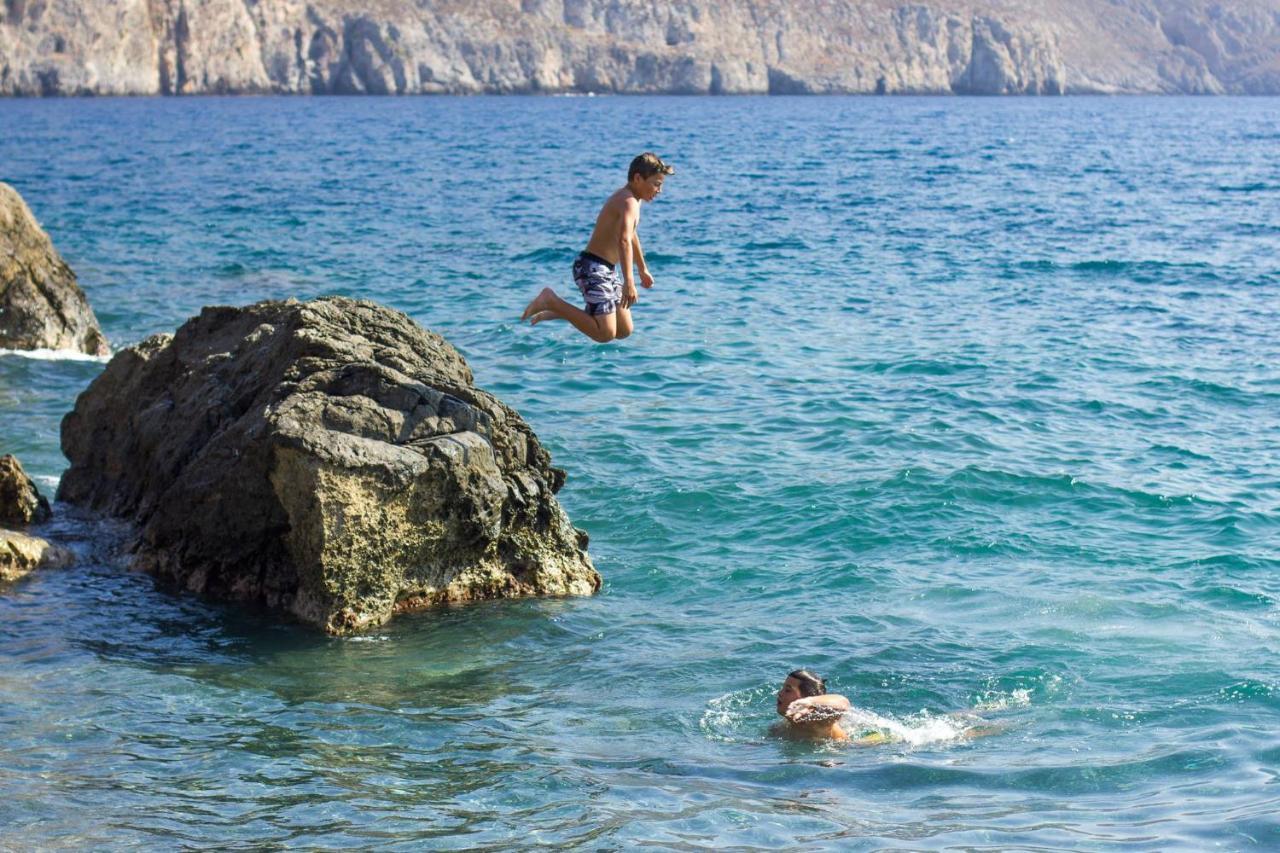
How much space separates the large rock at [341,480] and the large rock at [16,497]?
2.24ft

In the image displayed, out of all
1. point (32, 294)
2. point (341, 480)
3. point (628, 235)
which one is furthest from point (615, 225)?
point (32, 294)

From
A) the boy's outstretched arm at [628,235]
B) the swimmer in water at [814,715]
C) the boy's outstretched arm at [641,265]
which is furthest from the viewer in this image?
the boy's outstretched arm at [641,265]

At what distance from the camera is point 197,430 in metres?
11.9

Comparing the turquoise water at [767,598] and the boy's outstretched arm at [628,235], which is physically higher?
the boy's outstretched arm at [628,235]

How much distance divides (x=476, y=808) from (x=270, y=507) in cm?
380

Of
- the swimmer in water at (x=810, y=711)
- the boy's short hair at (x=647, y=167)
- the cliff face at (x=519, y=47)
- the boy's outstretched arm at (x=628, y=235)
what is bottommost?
A: the swimmer in water at (x=810, y=711)

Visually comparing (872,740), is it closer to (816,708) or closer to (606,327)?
(816,708)

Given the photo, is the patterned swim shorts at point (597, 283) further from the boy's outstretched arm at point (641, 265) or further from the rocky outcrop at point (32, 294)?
the rocky outcrop at point (32, 294)

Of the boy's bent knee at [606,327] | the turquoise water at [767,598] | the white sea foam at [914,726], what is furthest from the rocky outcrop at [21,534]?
the white sea foam at [914,726]

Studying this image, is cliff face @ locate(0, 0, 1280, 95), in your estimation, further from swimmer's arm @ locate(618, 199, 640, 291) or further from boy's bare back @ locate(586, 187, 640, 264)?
swimmer's arm @ locate(618, 199, 640, 291)

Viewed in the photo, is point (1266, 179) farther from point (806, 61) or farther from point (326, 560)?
point (806, 61)

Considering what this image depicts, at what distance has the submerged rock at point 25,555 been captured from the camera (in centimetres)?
1141

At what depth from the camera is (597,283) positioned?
38.3ft

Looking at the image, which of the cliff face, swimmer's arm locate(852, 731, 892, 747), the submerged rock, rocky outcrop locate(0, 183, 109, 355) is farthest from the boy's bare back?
the cliff face
